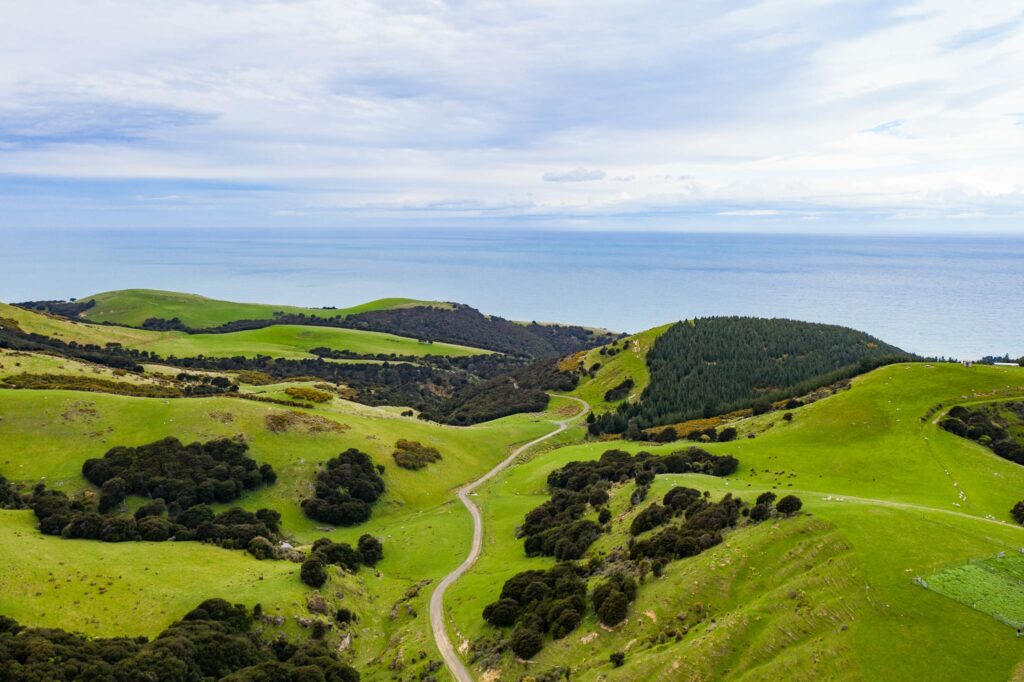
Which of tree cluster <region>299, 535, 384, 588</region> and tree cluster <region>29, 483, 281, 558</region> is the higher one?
tree cluster <region>29, 483, 281, 558</region>

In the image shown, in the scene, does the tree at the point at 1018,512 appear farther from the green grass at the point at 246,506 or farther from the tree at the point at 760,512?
the green grass at the point at 246,506

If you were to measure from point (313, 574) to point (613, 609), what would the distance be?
23.5 m

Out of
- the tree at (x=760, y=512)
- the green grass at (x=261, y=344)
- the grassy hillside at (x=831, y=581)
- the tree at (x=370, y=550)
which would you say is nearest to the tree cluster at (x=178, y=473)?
the tree at (x=370, y=550)

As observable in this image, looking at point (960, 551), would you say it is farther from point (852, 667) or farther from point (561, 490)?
point (561, 490)

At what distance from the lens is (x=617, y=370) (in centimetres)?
13400

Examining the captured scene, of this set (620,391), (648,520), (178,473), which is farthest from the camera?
(620,391)

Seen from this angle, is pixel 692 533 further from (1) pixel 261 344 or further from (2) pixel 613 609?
(1) pixel 261 344

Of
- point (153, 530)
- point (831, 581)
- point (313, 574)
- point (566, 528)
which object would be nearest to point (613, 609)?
point (831, 581)

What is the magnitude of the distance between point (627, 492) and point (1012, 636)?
31779 mm

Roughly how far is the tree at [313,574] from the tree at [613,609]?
22.0 m

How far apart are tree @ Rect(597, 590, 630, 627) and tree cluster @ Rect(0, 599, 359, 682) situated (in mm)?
15692

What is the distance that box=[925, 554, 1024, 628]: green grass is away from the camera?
25.9 m

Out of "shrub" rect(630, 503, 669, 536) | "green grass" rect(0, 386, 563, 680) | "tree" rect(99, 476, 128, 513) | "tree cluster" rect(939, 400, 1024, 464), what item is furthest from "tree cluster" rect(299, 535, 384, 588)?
"tree cluster" rect(939, 400, 1024, 464)

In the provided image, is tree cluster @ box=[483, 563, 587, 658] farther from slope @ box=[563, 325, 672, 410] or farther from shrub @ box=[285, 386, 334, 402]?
slope @ box=[563, 325, 672, 410]
